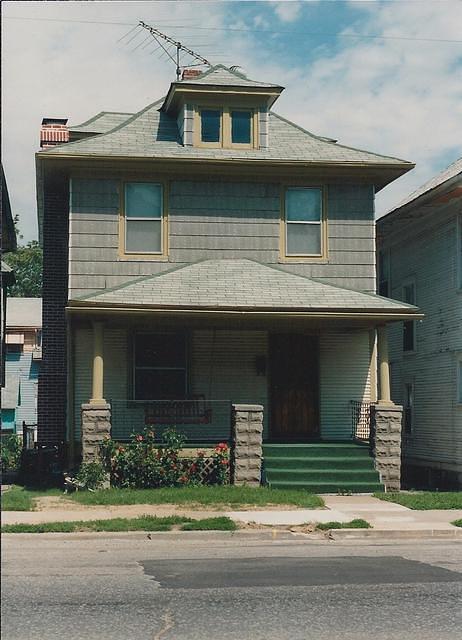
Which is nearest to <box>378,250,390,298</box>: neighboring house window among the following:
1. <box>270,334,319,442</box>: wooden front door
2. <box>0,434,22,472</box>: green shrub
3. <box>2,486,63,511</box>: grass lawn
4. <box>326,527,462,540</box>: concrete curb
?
<box>270,334,319,442</box>: wooden front door

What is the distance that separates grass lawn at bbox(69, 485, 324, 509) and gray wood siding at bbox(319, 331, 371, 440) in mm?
4272

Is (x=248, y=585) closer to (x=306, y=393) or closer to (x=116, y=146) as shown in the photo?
(x=306, y=393)

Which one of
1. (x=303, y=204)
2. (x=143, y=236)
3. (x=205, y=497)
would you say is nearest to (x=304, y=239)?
(x=303, y=204)

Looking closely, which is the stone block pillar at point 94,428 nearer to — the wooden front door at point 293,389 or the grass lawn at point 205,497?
the grass lawn at point 205,497

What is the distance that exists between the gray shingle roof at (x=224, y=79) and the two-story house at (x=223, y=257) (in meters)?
0.07

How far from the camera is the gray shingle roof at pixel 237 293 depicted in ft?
60.5

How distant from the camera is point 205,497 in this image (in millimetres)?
15930

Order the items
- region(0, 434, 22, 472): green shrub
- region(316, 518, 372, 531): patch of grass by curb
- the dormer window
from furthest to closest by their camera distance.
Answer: region(0, 434, 22, 472): green shrub < the dormer window < region(316, 518, 372, 531): patch of grass by curb

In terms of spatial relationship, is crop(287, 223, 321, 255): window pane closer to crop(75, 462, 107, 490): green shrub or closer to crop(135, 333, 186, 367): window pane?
crop(135, 333, 186, 367): window pane

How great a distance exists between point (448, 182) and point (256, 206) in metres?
4.32

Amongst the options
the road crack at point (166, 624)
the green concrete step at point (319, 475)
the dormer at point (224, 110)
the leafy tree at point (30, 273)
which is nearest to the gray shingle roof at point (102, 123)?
the dormer at point (224, 110)

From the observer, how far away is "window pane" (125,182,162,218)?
20484 millimetres

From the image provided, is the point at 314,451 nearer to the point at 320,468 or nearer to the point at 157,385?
the point at 320,468

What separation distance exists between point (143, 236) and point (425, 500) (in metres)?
8.52
